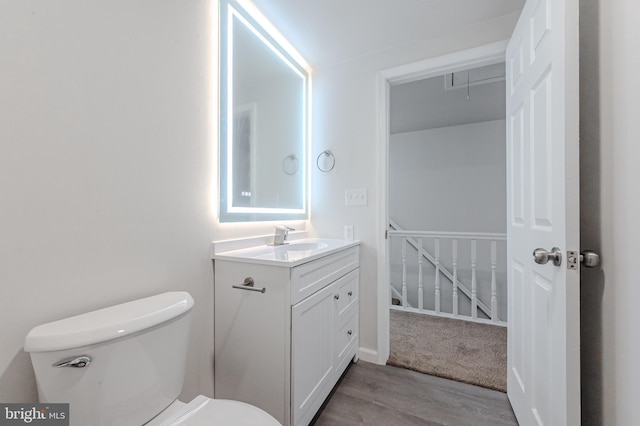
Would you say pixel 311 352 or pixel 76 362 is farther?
pixel 311 352

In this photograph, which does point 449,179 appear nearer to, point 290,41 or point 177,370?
point 290,41

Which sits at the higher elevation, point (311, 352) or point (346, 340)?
point (311, 352)

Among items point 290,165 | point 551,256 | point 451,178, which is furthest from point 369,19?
point 451,178

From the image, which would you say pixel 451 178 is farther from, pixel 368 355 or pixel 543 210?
pixel 543 210

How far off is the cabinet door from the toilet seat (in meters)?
0.31

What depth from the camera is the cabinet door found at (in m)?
1.16

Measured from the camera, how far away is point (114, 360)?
0.76 meters

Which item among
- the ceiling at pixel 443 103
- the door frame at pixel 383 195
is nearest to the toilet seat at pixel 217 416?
the door frame at pixel 383 195

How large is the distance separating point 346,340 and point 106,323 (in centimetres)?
135

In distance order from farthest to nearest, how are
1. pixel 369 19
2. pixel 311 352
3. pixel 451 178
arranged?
pixel 451 178 < pixel 369 19 < pixel 311 352

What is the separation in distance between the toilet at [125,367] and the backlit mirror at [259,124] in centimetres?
66

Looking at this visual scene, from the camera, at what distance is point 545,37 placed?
3.22 ft

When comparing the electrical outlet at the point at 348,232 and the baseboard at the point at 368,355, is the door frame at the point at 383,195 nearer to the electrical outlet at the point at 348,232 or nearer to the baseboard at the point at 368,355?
the baseboard at the point at 368,355

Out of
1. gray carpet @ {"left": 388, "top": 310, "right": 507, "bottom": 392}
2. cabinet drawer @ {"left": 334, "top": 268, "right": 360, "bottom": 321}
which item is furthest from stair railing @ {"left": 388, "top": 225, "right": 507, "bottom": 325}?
cabinet drawer @ {"left": 334, "top": 268, "right": 360, "bottom": 321}
